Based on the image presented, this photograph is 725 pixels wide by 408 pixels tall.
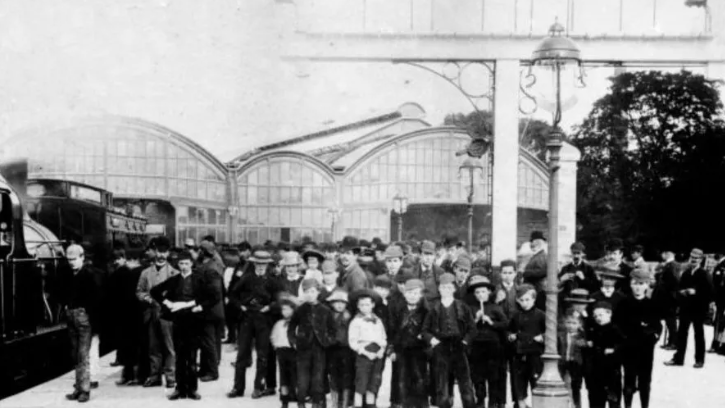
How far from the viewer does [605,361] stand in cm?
969

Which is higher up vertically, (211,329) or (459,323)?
(459,323)

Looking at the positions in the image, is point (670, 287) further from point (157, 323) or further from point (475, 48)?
point (157, 323)

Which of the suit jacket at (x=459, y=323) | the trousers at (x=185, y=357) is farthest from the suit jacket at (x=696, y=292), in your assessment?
the trousers at (x=185, y=357)

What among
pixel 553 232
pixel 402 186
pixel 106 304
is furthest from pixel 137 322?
pixel 402 186

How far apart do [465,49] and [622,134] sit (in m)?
27.8

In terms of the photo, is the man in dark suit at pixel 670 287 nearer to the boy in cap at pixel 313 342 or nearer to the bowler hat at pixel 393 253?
the bowler hat at pixel 393 253

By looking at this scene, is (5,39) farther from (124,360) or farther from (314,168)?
(314,168)

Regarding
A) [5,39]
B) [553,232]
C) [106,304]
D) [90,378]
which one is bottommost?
[90,378]

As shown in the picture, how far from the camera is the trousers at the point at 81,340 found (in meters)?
10.8

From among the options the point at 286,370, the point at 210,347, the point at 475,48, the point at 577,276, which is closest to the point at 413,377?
the point at 286,370

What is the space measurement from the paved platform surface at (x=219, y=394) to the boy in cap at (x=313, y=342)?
880 millimetres

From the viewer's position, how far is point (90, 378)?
37.2 feet

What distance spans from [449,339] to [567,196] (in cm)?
1243

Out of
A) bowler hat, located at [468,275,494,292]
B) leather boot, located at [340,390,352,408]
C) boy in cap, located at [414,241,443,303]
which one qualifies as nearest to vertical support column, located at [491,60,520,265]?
boy in cap, located at [414,241,443,303]
